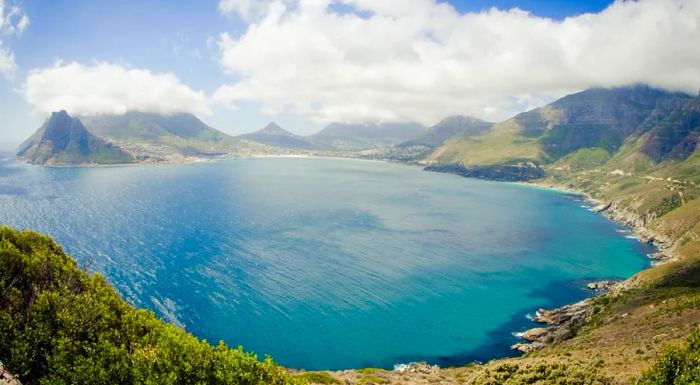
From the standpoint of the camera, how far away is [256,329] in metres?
98.3

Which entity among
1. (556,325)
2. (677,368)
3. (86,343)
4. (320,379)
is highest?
(86,343)

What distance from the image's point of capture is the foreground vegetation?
115 feet

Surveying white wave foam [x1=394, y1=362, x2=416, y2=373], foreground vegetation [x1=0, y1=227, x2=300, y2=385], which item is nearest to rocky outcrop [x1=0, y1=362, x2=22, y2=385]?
foreground vegetation [x1=0, y1=227, x2=300, y2=385]

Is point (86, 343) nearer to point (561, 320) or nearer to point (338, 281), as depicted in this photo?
point (338, 281)

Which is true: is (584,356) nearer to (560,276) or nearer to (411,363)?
(411,363)

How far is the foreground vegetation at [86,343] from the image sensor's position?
115 feet

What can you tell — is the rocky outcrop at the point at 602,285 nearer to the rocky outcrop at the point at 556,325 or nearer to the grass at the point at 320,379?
the rocky outcrop at the point at 556,325

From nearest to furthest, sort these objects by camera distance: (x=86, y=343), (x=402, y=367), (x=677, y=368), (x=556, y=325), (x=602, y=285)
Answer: (x=86, y=343), (x=677, y=368), (x=402, y=367), (x=556, y=325), (x=602, y=285)

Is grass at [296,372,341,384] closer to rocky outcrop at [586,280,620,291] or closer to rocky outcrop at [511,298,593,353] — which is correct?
rocky outcrop at [511,298,593,353]

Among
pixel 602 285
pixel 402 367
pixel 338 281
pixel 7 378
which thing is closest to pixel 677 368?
pixel 402 367

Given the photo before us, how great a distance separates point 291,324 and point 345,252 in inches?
2543

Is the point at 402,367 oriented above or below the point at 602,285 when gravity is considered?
below

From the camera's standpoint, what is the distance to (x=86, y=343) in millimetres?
37688

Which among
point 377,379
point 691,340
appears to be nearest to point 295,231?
point 377,379
